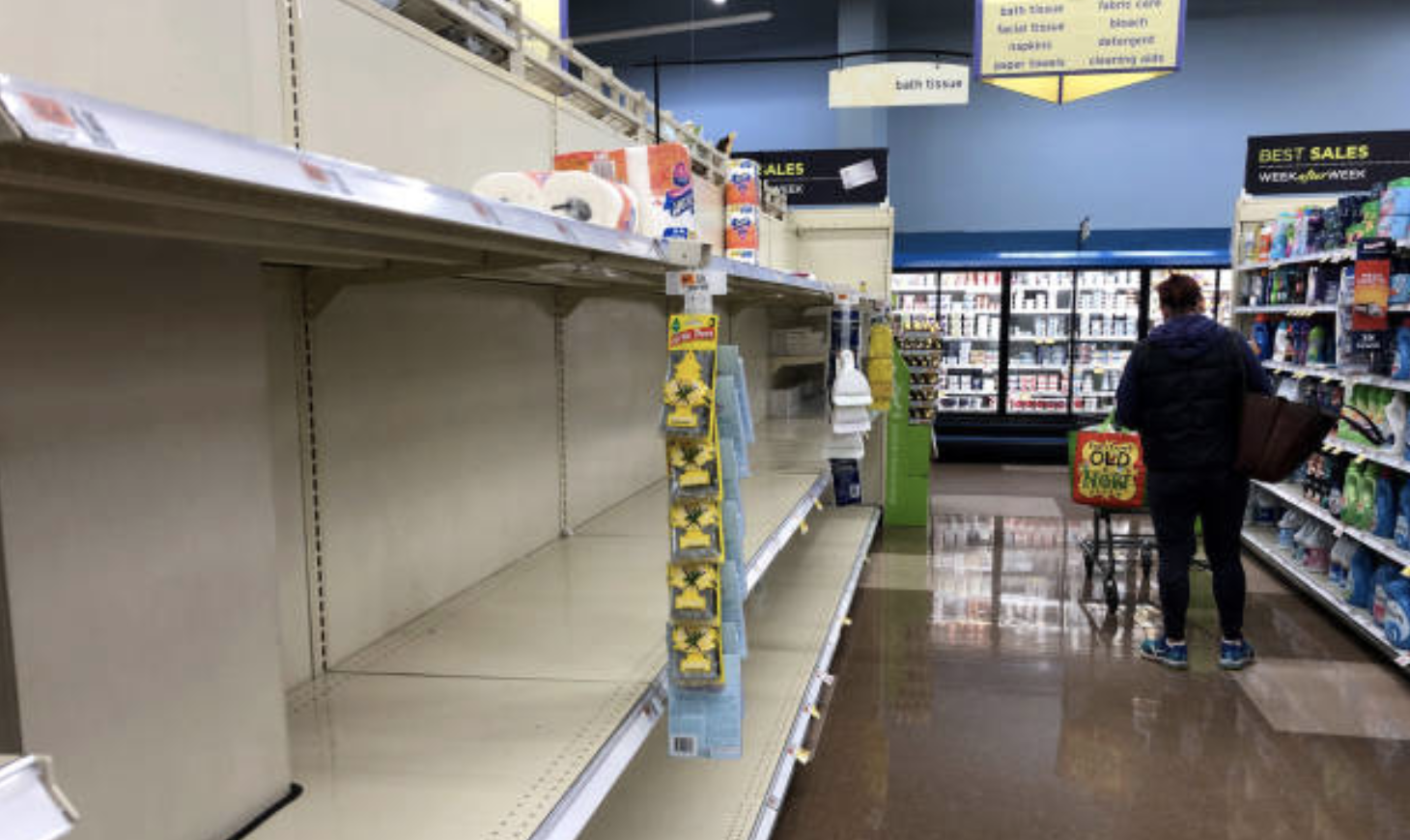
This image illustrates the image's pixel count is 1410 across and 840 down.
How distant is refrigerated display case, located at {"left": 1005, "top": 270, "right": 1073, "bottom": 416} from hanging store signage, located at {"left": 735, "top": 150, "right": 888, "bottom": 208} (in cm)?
312

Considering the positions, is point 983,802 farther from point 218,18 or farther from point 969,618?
point 218,18

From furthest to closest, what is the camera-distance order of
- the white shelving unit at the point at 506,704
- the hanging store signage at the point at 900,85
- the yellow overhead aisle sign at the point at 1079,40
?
the hanging store signage at the point at 900,85
the yellow overhead aisle sign at the point at 1079,40
the white shelving unit at the point at 506,704

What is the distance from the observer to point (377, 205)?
0.83 metres

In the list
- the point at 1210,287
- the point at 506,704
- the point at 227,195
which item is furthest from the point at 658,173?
the point at 1210,287

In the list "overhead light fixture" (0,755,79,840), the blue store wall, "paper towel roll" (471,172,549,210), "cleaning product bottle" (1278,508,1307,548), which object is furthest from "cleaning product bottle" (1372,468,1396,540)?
the blue store wall

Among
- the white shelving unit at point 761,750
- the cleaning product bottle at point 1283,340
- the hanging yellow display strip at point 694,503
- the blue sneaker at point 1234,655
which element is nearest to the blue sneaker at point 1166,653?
the blue sneaker at point 1234,655

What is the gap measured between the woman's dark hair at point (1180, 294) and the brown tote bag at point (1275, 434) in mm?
270

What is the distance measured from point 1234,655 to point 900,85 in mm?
4856

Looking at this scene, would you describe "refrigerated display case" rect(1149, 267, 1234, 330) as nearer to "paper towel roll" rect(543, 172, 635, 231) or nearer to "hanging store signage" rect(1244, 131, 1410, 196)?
"hanging store signage" rect(1244, 131, 1410, 196)

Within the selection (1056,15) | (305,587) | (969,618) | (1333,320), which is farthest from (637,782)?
(1056,15)

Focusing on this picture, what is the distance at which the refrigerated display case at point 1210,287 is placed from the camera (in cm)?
961

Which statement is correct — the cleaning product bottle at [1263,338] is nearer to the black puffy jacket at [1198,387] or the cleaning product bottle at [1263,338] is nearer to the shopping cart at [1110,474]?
the shopping cart at [1110,474]

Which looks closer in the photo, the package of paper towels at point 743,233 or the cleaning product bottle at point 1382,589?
the package of paper towels at point 743,233

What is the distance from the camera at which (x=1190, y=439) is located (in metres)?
3.94
